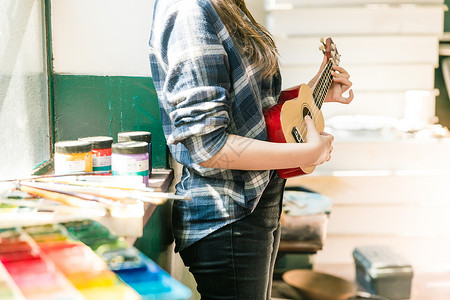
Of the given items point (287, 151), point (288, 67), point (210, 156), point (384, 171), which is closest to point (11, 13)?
point (210, 156)

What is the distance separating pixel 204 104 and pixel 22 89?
2.16 feet

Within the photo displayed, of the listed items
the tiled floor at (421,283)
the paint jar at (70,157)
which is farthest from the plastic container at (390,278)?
the paint jar at (70,157)

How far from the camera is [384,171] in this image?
327cm

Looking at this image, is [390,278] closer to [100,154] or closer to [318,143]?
[318,143]

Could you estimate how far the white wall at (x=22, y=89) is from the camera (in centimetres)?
139

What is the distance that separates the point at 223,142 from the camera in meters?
1.16

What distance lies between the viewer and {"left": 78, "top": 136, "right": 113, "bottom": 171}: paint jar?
56.7 inches

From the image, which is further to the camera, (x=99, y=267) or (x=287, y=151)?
(x=287, y=151)

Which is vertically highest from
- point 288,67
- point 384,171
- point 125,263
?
point 288,67

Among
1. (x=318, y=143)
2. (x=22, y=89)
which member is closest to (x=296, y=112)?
(x=318, y=143)

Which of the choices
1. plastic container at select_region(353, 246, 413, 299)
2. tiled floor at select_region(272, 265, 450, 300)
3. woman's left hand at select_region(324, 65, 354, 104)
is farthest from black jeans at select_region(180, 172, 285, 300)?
plastic container at select_region(353, 246, 413, 299)

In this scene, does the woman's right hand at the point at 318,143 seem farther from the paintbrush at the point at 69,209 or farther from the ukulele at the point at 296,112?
the paintbrush at the point at 69,209

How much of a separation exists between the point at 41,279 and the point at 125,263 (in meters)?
0.13

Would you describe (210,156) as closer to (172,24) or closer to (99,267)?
(172,24)
